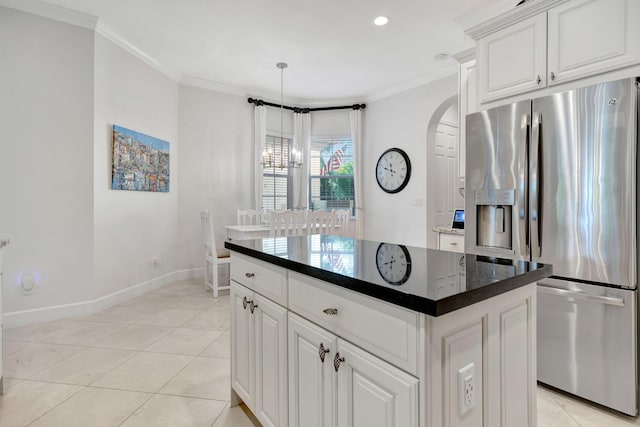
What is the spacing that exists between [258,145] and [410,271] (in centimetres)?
462

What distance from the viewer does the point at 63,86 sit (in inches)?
122

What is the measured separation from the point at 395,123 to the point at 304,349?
14.9 ft

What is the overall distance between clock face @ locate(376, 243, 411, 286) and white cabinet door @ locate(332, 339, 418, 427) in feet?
0.74

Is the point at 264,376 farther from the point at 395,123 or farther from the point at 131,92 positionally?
the point at 395,123

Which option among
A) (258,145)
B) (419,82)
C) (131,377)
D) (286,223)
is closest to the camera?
(131,377)

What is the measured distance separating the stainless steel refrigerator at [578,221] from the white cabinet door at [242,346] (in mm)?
1647

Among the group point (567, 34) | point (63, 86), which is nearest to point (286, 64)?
point (63, 86)

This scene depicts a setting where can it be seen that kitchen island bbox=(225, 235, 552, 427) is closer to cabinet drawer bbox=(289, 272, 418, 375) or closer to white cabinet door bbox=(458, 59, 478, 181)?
cabinet drawer bbox=(289, 272, 418, 375)

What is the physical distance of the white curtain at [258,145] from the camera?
208 inches

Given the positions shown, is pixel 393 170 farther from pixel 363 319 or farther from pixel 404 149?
pixel 363 319

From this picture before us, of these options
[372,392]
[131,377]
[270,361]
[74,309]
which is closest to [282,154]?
[74,309]

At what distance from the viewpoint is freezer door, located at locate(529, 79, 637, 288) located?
1.68m

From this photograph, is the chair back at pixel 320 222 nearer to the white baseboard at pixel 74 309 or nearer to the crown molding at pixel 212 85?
the white baseboard at pixel 74 309

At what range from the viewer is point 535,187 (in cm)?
198
